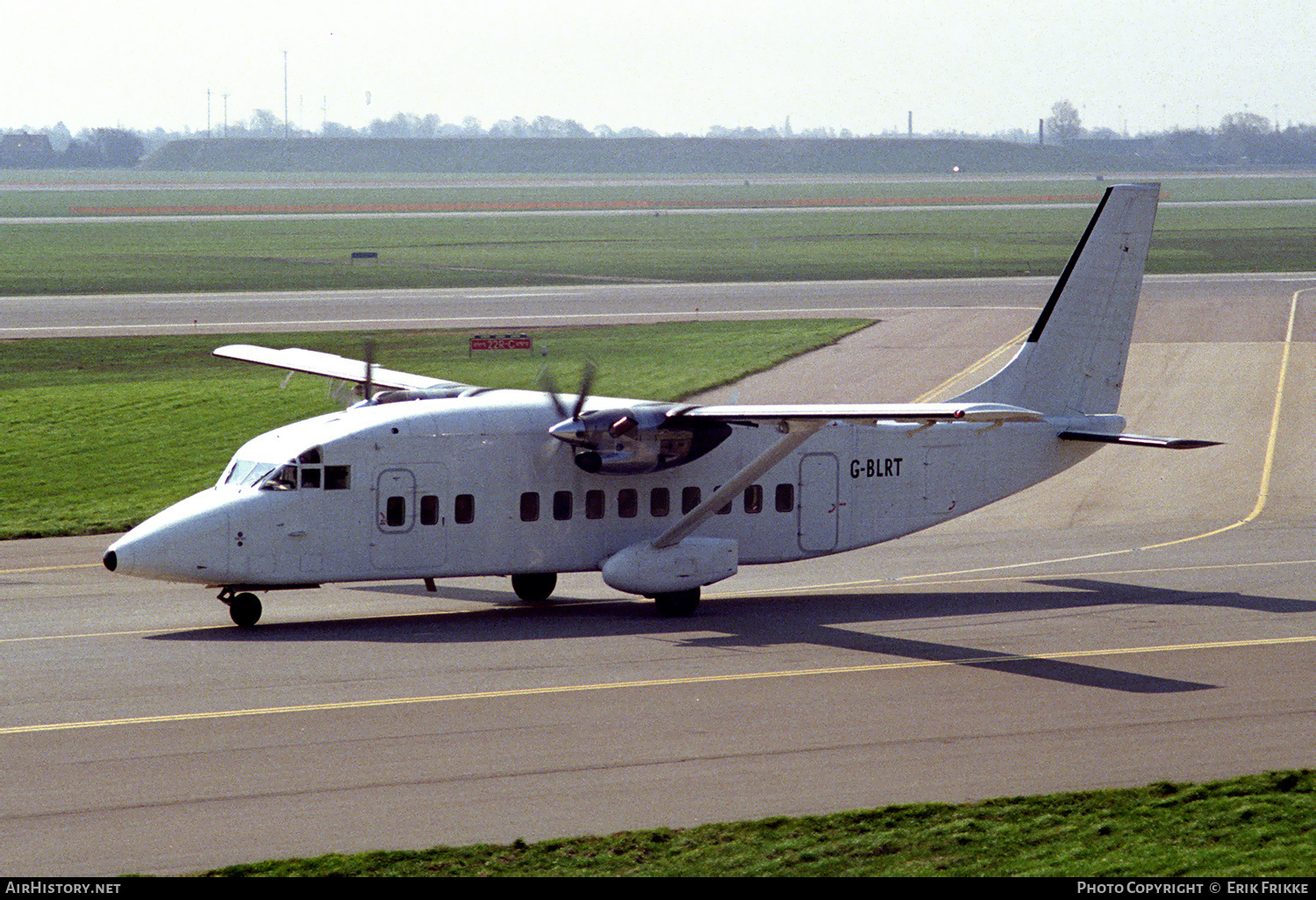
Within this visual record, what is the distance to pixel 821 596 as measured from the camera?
92.9ft

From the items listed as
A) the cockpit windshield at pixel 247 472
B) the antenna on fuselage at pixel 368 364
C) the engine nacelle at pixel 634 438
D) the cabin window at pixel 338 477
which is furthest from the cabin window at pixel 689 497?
the cockpit windshield at pixel 247 472

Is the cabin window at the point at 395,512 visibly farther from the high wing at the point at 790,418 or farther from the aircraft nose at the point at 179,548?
the high wing at the point at 790,418

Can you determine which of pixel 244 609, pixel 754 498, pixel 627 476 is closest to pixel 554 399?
pixel 627 476

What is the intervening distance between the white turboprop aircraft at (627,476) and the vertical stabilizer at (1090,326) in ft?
0.12

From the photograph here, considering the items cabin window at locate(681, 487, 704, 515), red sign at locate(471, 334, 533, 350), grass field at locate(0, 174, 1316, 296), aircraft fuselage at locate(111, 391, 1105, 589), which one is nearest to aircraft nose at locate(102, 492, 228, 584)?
aircraft fuselage at locate(111, 391, 1105, 589)

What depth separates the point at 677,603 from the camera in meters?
26.2

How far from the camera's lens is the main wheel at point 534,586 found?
27594mm

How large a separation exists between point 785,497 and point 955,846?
13.5m

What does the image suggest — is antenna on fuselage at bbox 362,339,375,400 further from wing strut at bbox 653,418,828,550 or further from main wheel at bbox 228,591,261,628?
wing strut at bbox 653,418,828,550

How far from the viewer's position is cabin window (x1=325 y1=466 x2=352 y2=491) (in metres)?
25.0

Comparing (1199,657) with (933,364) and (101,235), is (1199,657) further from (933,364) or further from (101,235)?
(101,235)

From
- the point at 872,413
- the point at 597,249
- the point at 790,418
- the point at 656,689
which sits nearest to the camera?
the point at 656,689

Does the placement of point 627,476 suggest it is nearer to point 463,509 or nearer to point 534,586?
point 534,586
